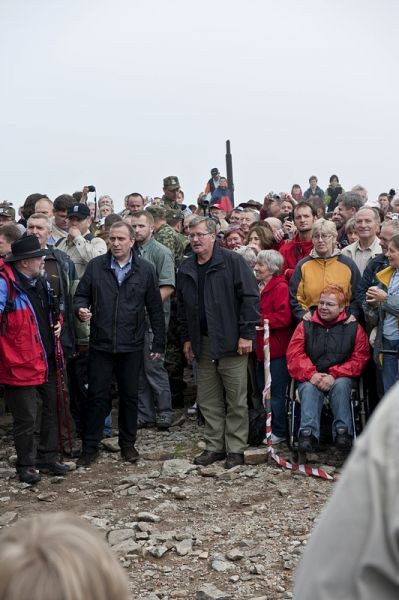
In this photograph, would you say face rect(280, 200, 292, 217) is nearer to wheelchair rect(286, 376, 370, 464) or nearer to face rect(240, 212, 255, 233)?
face rect(240, 212, 255, 233)

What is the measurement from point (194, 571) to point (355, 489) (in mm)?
4406

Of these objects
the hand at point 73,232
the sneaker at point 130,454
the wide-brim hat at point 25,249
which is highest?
the hand at point 73,232

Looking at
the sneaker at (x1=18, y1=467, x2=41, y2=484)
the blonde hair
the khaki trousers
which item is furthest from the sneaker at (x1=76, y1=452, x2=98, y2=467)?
the blonde hair

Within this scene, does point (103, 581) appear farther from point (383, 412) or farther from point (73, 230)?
point (73, 230)

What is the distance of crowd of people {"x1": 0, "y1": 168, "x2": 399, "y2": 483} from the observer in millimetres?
7402

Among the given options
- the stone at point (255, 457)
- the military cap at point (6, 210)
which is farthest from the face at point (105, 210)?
the stone at point (255, 457)

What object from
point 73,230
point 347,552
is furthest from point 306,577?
point 73,230

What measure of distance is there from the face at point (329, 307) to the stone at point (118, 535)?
2.80 meters

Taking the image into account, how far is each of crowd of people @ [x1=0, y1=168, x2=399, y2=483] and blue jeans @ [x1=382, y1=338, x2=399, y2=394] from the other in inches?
0.4

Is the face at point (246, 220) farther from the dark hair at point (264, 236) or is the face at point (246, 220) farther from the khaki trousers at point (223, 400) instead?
the khaki trousers at point (223, 400)

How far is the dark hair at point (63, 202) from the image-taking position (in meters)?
9.15

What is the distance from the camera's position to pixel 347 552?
4.61 feet

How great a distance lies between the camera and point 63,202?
30.0ft

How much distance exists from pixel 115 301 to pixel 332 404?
2.34 metres
